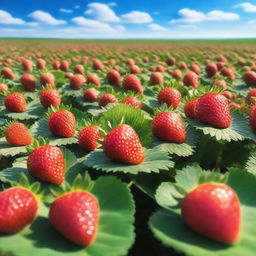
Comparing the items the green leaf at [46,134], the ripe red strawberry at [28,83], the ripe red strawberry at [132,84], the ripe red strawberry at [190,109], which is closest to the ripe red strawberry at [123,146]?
the green leaf at [46,134]

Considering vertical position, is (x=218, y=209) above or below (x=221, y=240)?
above

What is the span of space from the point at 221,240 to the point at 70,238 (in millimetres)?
564

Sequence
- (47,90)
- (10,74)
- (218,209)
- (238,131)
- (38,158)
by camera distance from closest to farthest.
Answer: (218,209) → (38,158) → (238,131) → (47,90) → (10,74)

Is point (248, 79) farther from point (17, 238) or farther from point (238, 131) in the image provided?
point (17, 238)

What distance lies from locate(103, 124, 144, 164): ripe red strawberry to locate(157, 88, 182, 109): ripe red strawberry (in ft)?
3.82

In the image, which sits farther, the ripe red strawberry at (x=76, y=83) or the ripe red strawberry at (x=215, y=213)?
the ripe red strawberry at (x=76, y=83)

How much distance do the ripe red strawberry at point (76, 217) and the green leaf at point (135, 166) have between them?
1.32ft

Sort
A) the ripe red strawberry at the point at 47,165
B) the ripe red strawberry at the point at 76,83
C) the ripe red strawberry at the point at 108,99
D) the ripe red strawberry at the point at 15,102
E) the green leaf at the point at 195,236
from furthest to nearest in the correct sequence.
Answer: the ripe red strawberry at the point at 76,83 < the ripe red strawberry at the point at 15,102 < the ripe red strawberry at the point at 108,99 < the ripe red strawberry at the point at 47,165 < the green leaf at the point at 195,236

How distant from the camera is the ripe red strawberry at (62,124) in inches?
100

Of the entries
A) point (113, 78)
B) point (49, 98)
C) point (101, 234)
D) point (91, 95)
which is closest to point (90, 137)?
point (101, 234)

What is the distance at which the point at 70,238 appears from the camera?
1366 mm

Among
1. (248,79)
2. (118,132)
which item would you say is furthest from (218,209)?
(248,79)

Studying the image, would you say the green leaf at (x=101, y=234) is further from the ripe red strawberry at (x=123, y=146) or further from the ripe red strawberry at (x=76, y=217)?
the ripe red strawberry at (x=123, y=146)

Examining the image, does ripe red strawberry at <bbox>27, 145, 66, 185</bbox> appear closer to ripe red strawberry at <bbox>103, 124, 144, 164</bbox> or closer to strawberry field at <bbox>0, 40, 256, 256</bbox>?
strawberry field at <bbox>0, 40, 256, 256</bbox>
